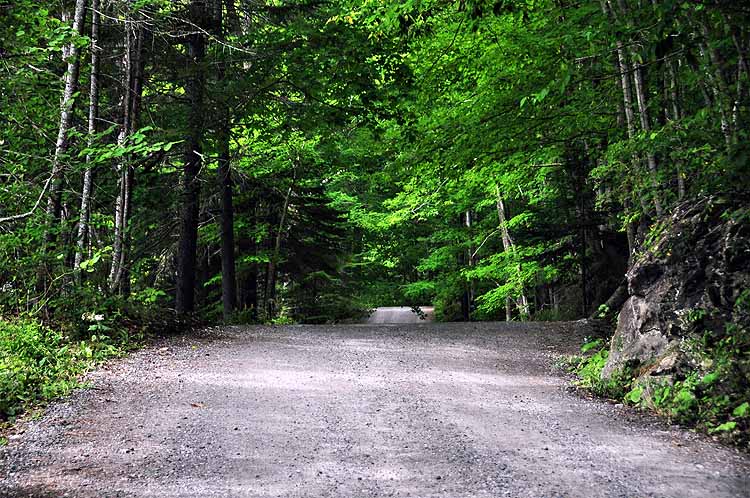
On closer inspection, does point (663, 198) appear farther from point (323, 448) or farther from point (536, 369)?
point (323, 448)

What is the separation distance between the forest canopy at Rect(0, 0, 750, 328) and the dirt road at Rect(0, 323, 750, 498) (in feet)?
8.50

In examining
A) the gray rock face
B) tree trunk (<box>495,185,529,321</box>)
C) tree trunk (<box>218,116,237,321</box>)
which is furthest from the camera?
tree trunk (<box>495,185,529,321</box>)

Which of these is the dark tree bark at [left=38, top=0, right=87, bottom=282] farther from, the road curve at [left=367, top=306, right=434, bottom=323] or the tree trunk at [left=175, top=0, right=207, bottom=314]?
the road curve at [left=367, top=306, right=434, bottom=323]

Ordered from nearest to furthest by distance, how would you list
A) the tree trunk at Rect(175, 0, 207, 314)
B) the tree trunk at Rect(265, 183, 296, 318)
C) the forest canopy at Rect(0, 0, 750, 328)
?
the forest canopy at Rect(0, 0, 750, 328) → the tree trunk at Rect(175, 0, 207, 314) → the tree trunk at Rect(265, 183, 296, 318)

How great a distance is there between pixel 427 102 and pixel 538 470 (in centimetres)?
1003

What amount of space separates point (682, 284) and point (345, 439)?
3.94m

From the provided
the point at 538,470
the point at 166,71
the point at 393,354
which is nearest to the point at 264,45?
the point at 166,71

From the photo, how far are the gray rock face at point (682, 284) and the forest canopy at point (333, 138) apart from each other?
0.37 m

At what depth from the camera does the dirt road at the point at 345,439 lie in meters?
4.13

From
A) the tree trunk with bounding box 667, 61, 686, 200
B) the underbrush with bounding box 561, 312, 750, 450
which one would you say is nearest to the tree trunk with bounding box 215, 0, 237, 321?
the tree trunk with bounding box 667, 61, 686, 200

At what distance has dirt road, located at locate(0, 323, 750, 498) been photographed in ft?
13.6

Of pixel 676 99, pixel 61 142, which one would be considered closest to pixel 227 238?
pixel 61 142

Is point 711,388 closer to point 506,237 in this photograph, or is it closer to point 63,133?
point 63,133

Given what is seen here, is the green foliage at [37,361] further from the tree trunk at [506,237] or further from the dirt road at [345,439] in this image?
the tree trunk at [506,237]
